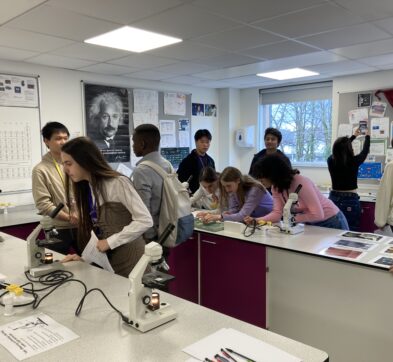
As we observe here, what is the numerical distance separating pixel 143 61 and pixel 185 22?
1.37 m

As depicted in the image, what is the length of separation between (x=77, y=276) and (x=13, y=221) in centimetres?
210

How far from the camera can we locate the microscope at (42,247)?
1.76 meters

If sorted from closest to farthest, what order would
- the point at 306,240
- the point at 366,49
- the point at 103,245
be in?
the point at 103,245
the point at 306,240
the point at 366,49

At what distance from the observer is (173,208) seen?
89.2 inches

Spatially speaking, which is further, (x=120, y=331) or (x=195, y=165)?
(x=195, y=165)

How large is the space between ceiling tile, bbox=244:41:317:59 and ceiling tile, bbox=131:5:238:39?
77cm

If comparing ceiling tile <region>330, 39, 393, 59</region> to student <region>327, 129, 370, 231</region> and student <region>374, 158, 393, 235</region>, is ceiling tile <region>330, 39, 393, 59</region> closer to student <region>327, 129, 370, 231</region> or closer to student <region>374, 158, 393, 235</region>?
student <region>327, 129, 370, 231</region>

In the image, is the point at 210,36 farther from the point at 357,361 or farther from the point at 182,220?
the point at 357,361

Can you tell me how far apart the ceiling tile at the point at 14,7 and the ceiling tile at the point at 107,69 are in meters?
1.62

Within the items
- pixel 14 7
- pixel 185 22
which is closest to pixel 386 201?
pixel 185 22

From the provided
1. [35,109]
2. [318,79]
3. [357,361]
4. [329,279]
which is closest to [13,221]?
[35,109]

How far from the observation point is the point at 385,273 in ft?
6.52

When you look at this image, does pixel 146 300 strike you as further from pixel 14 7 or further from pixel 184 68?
pixel 184 68

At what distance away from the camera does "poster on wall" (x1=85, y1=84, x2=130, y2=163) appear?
4578mm
